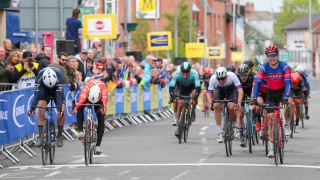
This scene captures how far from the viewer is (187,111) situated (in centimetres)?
2022

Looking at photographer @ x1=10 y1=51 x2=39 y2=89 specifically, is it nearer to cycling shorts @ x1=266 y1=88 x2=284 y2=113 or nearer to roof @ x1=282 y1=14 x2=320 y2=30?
cycling shorts @ x1=266 y1=88 x2=284 y2=113

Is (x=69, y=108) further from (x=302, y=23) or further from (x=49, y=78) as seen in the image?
(x=302, y=23)

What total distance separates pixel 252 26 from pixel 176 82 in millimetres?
115466

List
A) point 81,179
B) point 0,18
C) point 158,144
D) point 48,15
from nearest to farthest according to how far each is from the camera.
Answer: point 81,179 < point 158,144 < point 48,15 < point 0,18

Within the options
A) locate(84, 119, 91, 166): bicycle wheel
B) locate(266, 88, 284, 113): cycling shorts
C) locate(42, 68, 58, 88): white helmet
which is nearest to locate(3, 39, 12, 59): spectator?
locate(42, 68, 58, 88): white helmet

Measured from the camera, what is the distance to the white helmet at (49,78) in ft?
50.4

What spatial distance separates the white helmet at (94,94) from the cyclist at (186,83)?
491 cm

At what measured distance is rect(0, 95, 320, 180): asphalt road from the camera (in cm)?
1322

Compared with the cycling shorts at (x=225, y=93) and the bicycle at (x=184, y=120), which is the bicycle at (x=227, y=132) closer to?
the cycling shorts at (x=225, y=93)

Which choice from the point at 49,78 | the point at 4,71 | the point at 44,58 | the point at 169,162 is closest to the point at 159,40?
the point at 44,58

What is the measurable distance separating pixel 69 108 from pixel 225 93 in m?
4.70

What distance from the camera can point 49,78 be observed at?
1534 centimetres

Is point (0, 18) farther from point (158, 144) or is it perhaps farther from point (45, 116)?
point (45, 116)

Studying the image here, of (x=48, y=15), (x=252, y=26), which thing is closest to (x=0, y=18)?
(x=48, y=15)
